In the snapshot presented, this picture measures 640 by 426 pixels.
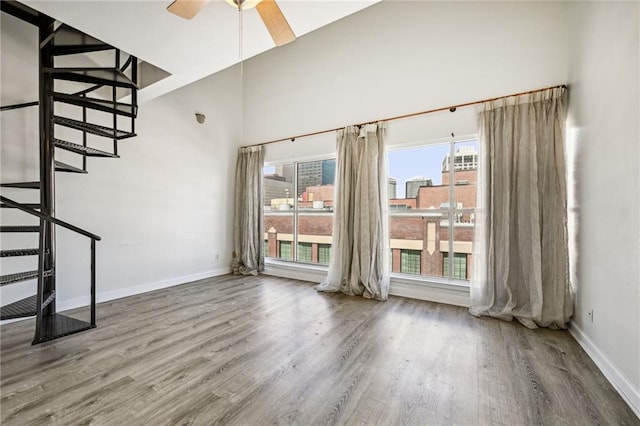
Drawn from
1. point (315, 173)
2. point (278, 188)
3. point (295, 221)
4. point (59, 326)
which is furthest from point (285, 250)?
point (59, 326)

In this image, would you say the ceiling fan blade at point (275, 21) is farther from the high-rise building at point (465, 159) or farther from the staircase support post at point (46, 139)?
the high-rise building at point (465, 159)

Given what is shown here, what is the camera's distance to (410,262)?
13.1 ft

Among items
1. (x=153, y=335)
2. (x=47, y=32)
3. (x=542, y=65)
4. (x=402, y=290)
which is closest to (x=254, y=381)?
(x=153, y=335)

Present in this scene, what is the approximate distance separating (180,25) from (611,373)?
4.24 meters

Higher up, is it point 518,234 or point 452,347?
point 518,234

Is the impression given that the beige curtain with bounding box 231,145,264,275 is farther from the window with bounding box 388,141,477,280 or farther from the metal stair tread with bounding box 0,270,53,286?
the metal stair tread with bounding box 0,270,53,286

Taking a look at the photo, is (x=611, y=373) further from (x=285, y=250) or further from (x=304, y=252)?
(x=285, y=250)

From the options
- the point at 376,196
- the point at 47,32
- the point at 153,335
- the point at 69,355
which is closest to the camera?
the point at 69,355

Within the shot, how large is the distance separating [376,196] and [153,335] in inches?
120

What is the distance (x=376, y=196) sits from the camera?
12.6ft

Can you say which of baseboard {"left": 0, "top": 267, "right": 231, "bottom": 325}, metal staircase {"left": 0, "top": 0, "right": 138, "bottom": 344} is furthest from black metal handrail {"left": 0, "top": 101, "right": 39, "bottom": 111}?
baseboard {"left": 0, "top": 267, "right": 231, "bottom": 325}

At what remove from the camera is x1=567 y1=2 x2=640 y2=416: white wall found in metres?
1.74

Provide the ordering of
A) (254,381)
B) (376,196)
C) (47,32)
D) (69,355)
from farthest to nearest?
(376,196) < (47,32) < (69,355) < (254,381)

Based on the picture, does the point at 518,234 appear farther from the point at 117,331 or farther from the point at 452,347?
the point at 117,331
